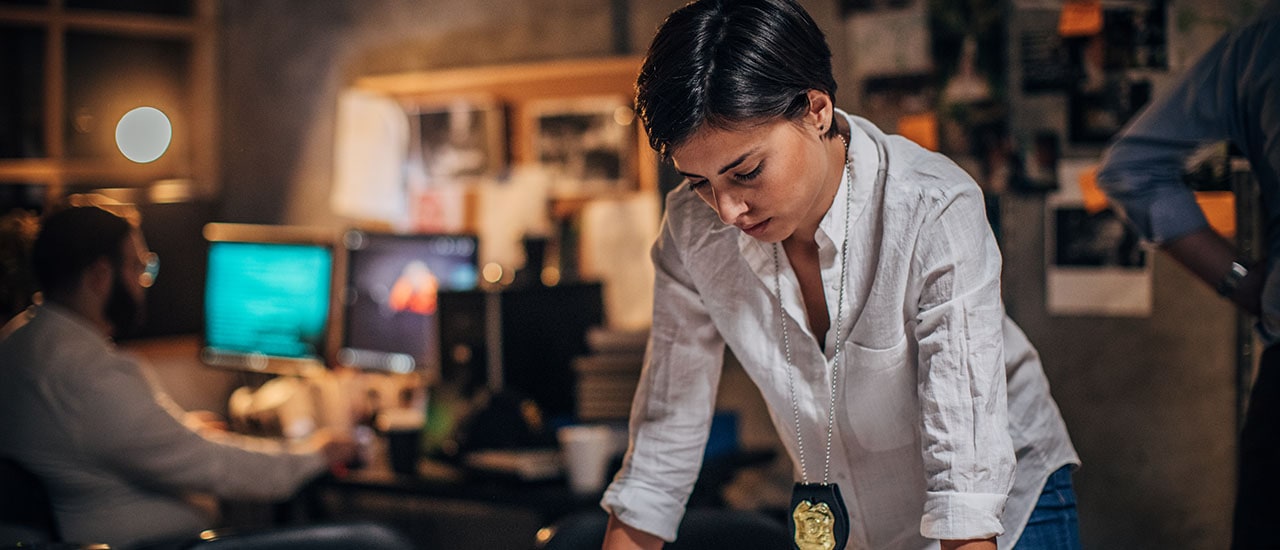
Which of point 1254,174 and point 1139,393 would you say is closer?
point 1254,174

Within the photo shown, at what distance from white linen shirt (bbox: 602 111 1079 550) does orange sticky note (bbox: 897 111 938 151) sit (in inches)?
50.9

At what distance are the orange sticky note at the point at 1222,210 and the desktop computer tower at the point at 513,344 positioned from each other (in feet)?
4.72

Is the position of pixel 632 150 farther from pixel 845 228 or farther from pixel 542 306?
pixel 845 228

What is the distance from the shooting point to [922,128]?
2.83m

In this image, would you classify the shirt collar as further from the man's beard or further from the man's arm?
the man's arm

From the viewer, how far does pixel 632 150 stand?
3.44 m

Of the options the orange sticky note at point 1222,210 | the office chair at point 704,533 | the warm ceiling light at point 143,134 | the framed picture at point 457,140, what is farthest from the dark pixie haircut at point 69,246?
the orange sticky note at point 1222,210

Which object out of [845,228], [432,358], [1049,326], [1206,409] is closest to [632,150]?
[432,358]

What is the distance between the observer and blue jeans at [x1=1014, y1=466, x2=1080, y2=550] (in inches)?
61.0

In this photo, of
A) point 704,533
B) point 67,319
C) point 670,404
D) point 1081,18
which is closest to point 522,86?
point 67,319

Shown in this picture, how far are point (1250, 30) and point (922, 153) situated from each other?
75cm

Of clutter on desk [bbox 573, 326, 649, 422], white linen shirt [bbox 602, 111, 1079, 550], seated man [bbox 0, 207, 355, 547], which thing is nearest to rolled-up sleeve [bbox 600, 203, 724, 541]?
white linen shirt [bbox 602, 111, 1079, 550]

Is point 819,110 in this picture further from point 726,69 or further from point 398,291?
point 398,291

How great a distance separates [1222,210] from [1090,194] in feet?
0.87
